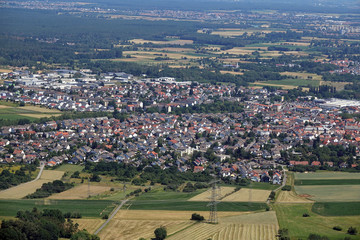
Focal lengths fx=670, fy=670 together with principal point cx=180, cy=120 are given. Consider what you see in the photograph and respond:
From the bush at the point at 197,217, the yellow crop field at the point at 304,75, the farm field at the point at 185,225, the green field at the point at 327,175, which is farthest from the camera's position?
the yellow crop field at the point at 304,75

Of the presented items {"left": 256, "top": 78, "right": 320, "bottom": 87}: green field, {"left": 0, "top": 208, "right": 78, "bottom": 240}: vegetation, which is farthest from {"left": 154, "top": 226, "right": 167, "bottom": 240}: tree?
{"left": 256, "top": 78, "right": 320, "bottom": 87}: green field

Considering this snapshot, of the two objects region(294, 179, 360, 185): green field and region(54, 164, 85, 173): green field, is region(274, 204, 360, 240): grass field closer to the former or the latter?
region(294, 179, 360, 185): green field

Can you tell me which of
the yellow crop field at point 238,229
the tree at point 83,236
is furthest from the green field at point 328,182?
the tree at point 83,236

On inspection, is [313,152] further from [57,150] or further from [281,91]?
[281,91]

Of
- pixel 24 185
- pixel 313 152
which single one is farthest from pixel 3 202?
pixel 313 152

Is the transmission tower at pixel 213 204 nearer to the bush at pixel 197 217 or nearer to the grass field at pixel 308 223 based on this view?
the bush at pixel 197 217

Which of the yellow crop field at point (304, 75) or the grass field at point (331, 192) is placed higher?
the grass field at point (331, 192)
